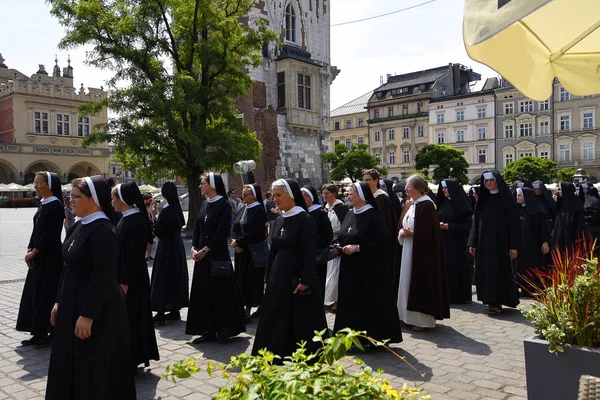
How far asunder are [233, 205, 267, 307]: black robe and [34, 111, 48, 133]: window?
58.0m

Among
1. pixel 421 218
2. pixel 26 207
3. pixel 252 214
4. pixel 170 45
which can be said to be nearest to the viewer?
pixel 421 218

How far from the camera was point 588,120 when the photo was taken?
6197 cm

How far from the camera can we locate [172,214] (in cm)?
781

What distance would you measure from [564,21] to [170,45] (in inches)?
773

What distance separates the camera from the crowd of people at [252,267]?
382 centimetres

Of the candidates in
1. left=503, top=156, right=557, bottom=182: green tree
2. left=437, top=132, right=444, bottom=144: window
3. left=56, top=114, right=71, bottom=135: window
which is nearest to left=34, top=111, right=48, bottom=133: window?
left=56, top=114, right=71, bottom=135: window

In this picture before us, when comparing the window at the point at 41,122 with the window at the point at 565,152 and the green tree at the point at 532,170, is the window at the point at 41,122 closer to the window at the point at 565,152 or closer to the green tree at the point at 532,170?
the green tree at the point at 532,170

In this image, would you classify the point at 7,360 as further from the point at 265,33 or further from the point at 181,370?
the point at 265,33

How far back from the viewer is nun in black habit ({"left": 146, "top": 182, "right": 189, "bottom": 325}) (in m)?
7.75

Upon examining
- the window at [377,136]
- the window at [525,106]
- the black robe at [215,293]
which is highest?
the window at [525,106]

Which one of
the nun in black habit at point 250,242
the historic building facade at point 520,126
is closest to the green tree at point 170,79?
the nun in black habit at point 250,242

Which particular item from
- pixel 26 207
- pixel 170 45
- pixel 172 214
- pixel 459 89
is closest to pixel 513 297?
pixel 172 214

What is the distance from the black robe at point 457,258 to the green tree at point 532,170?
Result: 4503 centimetres

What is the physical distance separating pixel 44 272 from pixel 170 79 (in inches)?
620
